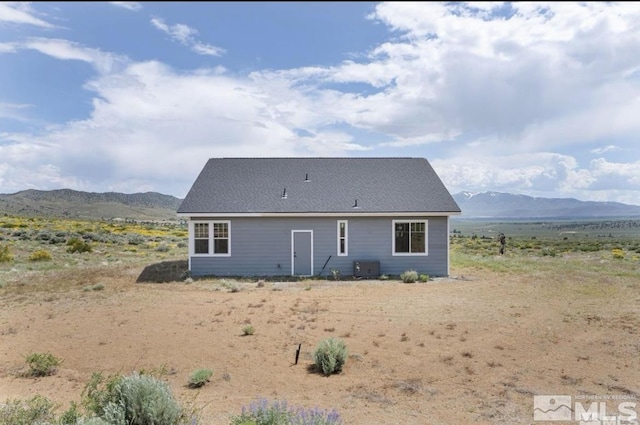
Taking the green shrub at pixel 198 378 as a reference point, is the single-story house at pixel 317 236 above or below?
above

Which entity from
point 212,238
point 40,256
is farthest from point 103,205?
point 212,238

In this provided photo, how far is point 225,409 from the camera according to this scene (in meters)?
5.74

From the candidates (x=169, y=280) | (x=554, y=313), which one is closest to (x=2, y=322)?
(x=169, y=280)

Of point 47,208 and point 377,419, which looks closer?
point 377,419

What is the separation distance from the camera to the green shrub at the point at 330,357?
7.16 metres

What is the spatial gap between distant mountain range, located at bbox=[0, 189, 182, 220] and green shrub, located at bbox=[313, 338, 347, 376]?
2024 inches

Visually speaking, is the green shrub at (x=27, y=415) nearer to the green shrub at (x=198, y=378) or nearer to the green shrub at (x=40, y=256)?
the green shrub at (x=198, y=378)

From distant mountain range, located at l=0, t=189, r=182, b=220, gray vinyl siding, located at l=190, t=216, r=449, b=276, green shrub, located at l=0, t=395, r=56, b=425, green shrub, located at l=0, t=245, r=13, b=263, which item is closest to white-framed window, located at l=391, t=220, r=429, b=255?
gray vinyl siding, located at l=190, t=216, r=449, b=276

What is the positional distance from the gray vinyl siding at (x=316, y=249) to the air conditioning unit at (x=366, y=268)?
315 mm

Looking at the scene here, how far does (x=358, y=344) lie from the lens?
28.6ft

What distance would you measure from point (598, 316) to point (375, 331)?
561 cm

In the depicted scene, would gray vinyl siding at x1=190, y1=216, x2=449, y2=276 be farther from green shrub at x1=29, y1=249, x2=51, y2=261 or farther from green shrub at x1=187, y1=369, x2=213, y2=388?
green shrub at x1=187, y1=369, x2=213, y2=388

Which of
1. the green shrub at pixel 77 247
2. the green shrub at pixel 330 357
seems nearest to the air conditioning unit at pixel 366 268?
the green shrub at pixel 330 357

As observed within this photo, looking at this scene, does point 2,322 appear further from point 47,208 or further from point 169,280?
point 47,208
